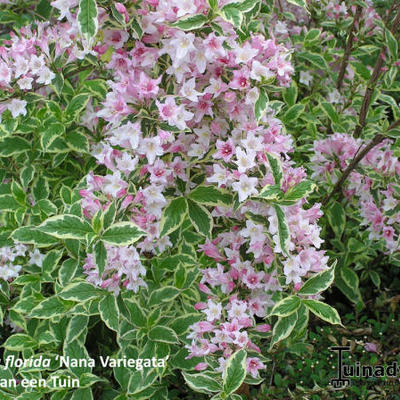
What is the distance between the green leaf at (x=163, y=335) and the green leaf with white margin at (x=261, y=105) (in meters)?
0.74

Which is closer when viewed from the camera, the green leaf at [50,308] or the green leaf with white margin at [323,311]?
the green leaf with white margin at [323,311]

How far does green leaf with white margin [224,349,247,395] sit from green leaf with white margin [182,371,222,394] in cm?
6

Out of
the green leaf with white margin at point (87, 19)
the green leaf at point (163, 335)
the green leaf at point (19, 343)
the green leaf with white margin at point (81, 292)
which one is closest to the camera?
the green leaf with white margin at point (87, 19)

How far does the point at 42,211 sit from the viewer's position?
1882 millimetres

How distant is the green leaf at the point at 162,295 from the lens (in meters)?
1.74

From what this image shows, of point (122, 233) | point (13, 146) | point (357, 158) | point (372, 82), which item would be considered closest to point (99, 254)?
point (122, 233)

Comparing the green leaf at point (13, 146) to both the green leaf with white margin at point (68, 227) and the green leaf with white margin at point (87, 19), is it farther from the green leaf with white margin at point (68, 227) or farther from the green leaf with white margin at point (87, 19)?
the green leaf with white margin at point (87, 19)

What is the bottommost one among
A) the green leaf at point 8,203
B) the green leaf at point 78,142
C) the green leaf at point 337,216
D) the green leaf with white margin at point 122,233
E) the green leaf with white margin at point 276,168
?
the green leaf at point 337,216

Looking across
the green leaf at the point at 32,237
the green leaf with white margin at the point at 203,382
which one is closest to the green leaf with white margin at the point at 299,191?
the green leaf with white margin at the point at 203,382

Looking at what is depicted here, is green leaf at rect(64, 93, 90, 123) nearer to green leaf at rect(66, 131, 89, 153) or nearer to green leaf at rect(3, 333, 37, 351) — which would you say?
green leaf at rect(66, 131, 89, 153)

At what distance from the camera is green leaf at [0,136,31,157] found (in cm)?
200

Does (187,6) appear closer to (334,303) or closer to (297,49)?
(297,49)

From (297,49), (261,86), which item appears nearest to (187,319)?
(261,86)

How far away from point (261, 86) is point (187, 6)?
268mm
